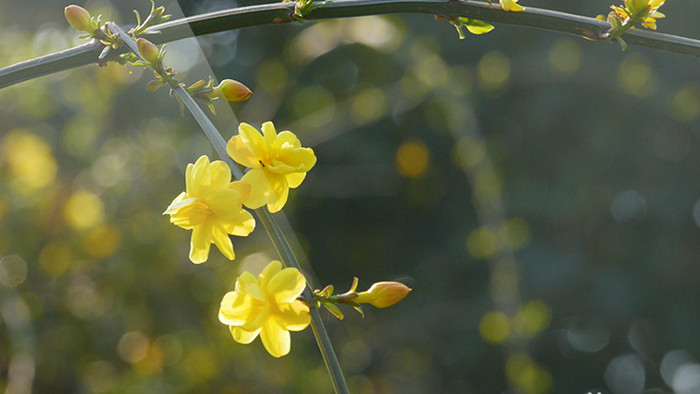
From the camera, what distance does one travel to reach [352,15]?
1.05ft

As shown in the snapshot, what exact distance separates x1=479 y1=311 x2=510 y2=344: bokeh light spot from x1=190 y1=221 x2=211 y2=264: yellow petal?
2.72 feet

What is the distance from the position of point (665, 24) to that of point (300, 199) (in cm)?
97

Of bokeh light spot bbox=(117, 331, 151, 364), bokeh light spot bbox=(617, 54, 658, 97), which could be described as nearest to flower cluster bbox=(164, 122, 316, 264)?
bokeh light spot bbox=(117, 331, 151, 364)

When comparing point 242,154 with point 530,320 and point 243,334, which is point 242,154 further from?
point 530,320

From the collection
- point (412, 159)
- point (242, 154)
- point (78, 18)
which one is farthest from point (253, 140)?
point (412, 159)

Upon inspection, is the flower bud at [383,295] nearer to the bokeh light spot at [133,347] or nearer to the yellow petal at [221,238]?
the yellow petal at [221,238]

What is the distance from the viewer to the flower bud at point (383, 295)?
31 cm

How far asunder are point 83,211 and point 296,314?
0.99m

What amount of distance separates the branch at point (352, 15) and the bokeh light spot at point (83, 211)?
2.98 ft

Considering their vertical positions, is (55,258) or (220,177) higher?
(220,177)

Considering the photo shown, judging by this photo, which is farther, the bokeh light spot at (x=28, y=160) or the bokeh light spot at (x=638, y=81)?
the bokeh light spot at (x=638, y=81)

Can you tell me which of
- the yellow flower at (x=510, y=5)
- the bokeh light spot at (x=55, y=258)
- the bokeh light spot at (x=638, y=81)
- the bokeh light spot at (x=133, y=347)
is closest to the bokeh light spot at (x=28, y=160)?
the bokeh light spot at (x=55, y=258)

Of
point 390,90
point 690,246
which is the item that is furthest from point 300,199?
point 690,246

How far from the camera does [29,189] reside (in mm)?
1126
